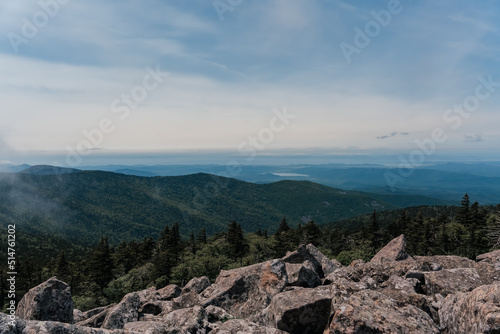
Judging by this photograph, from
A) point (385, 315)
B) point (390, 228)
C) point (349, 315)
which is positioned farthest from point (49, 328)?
point (390, 228)

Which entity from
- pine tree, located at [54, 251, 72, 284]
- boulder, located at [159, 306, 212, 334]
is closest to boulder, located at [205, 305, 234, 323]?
boulder, located at [159, 306, 212, 334]

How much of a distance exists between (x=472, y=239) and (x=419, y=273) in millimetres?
70878

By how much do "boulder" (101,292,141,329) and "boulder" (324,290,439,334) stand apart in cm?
1336

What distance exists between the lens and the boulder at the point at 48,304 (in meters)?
16.4

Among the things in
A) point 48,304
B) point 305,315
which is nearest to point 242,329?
point 305,315

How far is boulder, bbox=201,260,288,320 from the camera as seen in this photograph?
16.5 meters

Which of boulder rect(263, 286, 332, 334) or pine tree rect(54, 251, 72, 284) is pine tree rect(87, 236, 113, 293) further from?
boulder rect(263, 286, 332, 334)

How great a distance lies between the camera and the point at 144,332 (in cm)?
1057

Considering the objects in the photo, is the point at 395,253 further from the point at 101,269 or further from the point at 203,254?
the point at 101,269

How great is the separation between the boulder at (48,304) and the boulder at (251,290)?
30.1 feet

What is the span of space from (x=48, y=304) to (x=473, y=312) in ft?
72.3

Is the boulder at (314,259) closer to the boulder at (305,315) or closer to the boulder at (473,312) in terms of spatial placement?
the boulder at (305,315)

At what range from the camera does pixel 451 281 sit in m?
13.4

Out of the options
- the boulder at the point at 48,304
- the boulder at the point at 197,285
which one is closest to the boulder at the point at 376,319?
the boulder at the point at 197,285
